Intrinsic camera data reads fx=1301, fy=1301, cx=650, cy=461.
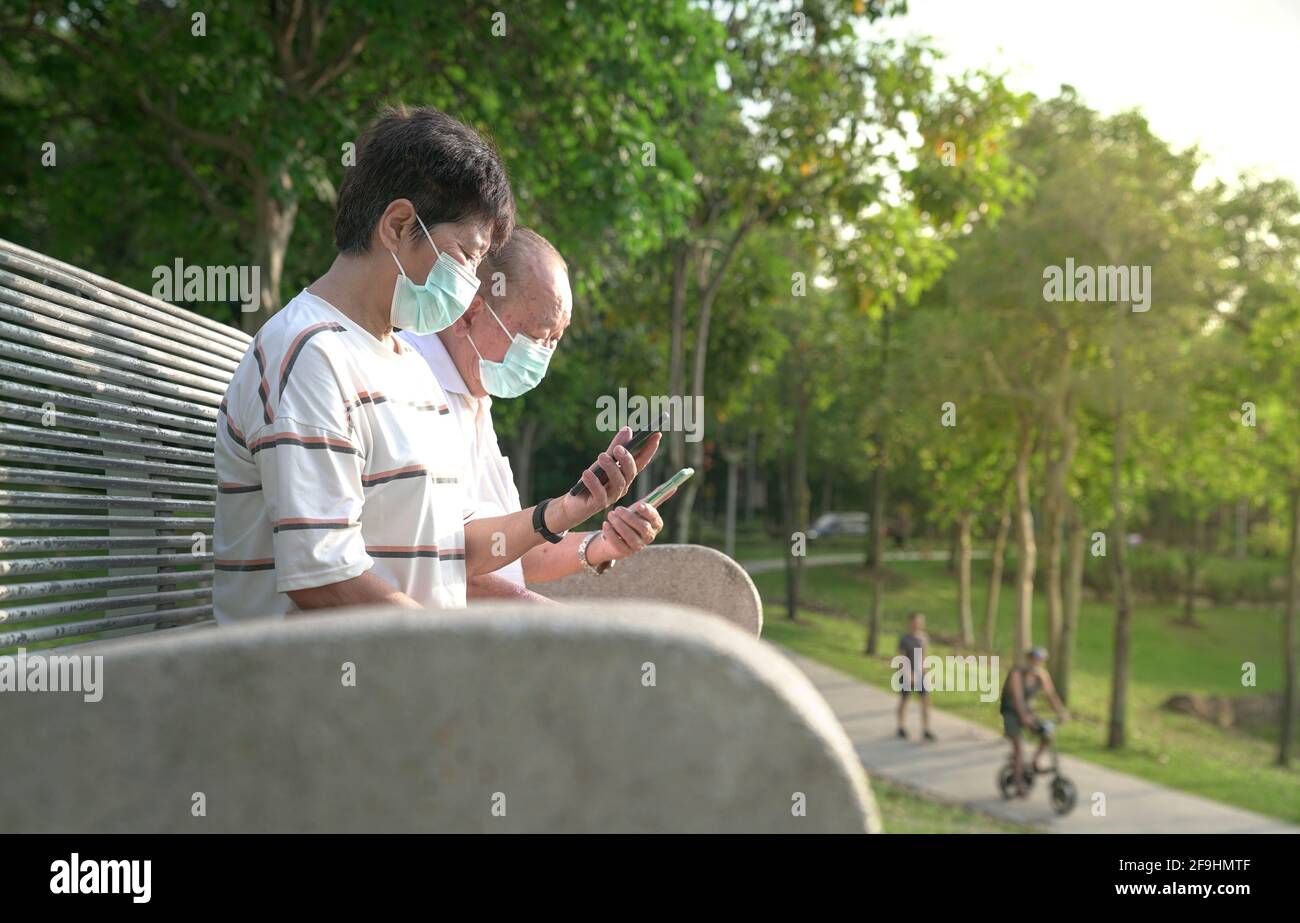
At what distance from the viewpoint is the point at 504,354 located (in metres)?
2.76

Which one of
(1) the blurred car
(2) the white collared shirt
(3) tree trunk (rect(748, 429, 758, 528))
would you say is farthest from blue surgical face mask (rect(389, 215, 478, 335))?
(1) the blurred car

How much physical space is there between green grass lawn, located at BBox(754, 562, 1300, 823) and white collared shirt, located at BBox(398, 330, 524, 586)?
18271 millimetres

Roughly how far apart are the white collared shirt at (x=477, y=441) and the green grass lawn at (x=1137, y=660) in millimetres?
18271

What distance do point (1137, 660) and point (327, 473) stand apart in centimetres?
3779

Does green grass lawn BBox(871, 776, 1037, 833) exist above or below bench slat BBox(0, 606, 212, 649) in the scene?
below

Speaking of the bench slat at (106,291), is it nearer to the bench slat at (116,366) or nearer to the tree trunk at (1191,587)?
the bench slat at (116,366)

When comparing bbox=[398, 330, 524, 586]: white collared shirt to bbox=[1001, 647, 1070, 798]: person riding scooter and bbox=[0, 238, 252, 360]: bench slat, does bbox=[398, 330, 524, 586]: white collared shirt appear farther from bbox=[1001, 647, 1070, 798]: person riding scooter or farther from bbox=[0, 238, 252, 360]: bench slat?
bbox=[1001, 647, 1070, 798]: person riding scooter

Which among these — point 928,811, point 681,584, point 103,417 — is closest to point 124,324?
point 103,417

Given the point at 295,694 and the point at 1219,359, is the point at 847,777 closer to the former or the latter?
the point at 295,694

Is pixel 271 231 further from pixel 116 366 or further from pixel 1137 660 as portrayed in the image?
pixel 1137 660

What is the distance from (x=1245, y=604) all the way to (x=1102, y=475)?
23.1 metres

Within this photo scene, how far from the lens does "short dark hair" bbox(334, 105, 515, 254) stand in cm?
210

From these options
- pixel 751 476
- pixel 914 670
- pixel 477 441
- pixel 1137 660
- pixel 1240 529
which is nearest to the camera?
pixel 477 441

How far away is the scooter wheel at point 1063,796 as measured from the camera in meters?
16.3
